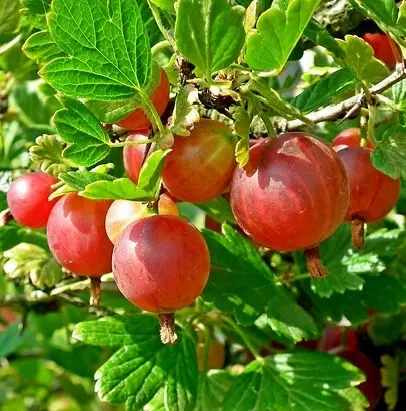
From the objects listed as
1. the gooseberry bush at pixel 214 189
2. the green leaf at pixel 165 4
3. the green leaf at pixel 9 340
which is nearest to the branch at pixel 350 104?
the gooseberry bush at pixel 214 189

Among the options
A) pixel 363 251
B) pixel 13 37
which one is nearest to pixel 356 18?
pixel 363 251

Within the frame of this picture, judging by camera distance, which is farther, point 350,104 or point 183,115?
point 350,104

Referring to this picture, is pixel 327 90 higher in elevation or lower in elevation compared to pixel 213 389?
higher

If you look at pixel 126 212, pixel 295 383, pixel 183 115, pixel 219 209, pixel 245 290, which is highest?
pixel 183 115

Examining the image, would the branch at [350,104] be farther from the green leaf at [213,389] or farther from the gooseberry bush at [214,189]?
the green leaf at [213,389]

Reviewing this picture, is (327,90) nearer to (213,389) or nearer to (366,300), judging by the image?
(366,300)

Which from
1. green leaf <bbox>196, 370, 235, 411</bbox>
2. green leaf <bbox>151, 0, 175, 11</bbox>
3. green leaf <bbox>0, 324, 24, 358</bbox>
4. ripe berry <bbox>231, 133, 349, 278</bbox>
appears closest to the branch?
ripe berry <bbox>231, 133, 349, 278</bbox>

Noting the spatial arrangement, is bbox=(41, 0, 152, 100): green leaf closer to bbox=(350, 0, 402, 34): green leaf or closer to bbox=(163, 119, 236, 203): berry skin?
bbox=(163, 119, 236, 203): berry skin

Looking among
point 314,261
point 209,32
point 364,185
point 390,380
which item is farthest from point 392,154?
point 390,380
